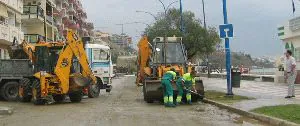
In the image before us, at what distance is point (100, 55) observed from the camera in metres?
28.0

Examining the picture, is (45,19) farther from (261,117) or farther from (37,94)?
(261,117)

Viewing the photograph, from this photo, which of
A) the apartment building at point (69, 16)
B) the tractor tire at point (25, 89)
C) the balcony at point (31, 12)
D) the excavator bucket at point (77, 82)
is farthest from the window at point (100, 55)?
the apartment building at point (69, 16)

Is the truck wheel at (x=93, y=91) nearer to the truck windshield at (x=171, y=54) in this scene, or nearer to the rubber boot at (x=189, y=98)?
the truck windshield at (x=171, y=54)

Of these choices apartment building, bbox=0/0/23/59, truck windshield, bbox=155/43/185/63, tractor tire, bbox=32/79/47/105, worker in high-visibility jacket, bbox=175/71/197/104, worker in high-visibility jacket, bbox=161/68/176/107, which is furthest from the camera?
apartment building, bbox=0/0/23/59

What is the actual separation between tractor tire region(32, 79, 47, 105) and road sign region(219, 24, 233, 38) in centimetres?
742

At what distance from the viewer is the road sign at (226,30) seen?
2141 centimetres

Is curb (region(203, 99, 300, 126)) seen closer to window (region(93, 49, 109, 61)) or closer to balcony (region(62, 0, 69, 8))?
window (region(93, 49, 109, 61))

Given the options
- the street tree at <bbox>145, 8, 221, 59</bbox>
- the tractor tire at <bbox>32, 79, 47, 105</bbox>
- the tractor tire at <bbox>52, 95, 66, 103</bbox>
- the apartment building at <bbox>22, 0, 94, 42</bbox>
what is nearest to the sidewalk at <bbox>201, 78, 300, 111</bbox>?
the tractor tire at <bbox>32, 79, 47, 105</bbox>

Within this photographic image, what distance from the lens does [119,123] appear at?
44.1 feet

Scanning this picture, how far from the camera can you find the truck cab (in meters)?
27.6

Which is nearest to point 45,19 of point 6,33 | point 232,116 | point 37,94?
point 6,33

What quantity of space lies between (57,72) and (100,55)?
6.77 metres

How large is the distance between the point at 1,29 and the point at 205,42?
1131 inches

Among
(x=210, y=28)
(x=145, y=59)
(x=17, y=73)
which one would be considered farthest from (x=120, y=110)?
(x=210, y=28)
